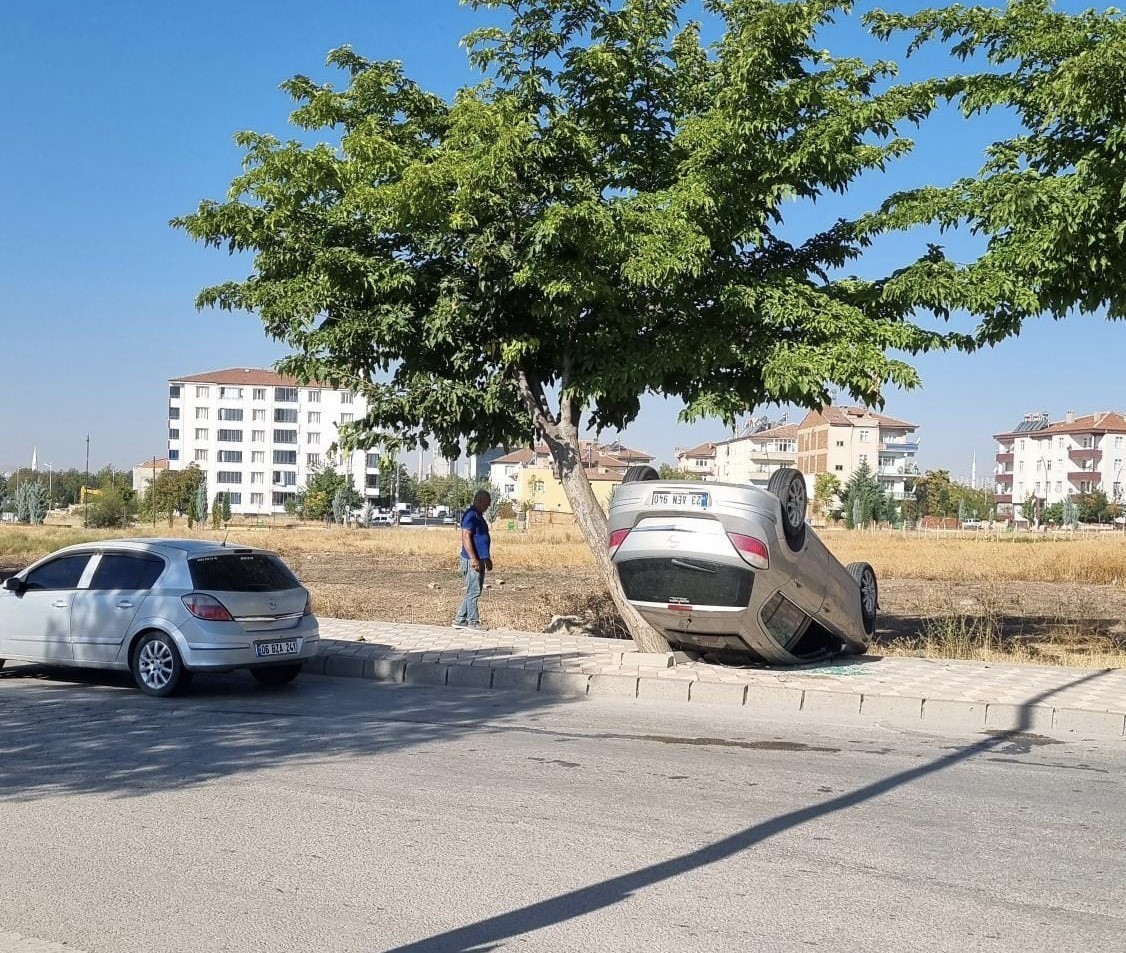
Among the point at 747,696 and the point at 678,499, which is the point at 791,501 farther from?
the point at 747,696

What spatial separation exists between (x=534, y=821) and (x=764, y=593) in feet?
18.0

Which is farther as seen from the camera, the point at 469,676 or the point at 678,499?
the point at 469,676

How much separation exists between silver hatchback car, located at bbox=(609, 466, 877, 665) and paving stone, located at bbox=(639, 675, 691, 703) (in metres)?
0.62

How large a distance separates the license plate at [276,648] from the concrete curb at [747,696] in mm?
1344

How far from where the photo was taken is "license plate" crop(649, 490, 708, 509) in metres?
11.4

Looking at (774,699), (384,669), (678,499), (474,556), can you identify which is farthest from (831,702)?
(474,556)

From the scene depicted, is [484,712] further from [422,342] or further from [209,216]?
[209,216]

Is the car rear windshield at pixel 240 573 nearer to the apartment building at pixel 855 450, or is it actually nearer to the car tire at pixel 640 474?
the car tire at pixel 640 474

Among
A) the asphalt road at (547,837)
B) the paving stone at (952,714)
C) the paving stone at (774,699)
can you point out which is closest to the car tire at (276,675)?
the asphalt road at (547,837)

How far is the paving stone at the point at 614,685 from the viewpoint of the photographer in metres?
11.7

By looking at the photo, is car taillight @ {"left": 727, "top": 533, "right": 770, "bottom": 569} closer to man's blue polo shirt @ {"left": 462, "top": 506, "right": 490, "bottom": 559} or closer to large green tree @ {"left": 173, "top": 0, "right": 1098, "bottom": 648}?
large green tree @ {"left": 173, "top": 0, "right": 1098, "bottom": 648}

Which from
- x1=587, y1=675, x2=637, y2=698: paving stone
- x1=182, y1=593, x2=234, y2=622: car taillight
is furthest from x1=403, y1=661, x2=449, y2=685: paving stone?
x1=182, y1=593, x2=234, y2=622: car taillight

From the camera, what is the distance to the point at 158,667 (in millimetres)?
11266

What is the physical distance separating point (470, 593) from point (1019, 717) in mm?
8192
